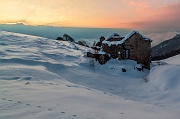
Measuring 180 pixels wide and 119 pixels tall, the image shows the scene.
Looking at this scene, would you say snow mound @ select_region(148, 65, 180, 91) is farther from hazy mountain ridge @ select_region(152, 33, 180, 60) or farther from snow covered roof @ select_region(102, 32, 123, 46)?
hazy mountain ridge @ select_region(152, 33, 180, 60)

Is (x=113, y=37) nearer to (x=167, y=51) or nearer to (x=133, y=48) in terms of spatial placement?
(x=133, y=48)

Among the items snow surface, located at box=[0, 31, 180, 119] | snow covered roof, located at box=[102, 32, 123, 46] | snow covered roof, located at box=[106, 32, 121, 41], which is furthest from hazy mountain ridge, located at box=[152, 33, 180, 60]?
snow surface, located at box=[0, 31, 180, 119]

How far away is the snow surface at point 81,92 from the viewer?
18.5 feet

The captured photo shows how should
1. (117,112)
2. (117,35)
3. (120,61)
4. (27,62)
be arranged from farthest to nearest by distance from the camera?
(117,35), (120,61), (27,62), (117,112)

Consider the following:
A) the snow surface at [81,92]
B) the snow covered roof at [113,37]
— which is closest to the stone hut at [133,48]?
the snow covered roof at [113,37]

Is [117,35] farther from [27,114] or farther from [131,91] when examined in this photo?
[27,114]

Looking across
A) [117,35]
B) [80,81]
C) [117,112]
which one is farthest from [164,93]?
[117,35]

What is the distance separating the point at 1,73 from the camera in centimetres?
1195

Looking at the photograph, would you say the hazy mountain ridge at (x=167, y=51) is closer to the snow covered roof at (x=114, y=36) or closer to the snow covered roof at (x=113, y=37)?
the snow covered roof at (x=114, y=36)

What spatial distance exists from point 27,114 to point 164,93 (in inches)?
440

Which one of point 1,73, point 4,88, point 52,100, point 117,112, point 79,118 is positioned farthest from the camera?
point 1,73

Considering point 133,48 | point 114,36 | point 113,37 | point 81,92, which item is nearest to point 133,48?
point 133,48

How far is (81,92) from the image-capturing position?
870 cm

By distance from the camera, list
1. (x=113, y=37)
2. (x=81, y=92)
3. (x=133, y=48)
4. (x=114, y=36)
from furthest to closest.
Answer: (x=114, y=36)
(x=113, y=37)
(x=133, y=48)
(x=81, y=92)
